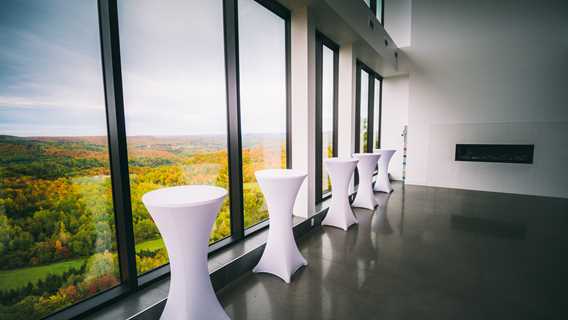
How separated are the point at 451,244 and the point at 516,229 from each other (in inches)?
50.8

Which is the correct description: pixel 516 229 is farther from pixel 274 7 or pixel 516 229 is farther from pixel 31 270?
pixel 31 270

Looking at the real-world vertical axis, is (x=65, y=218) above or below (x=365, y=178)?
above

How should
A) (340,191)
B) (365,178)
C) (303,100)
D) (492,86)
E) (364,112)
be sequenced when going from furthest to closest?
(364,112)
(492,86)
(365,178)
(340,191)
(303,100)

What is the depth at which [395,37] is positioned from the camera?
5.88m

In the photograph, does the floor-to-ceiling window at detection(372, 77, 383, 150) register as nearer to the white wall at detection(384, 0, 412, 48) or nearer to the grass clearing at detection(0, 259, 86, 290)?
the white wall at detection(384, 0, 412, 48)

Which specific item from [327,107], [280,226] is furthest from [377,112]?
[280,226]

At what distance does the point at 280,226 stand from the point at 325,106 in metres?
Answer: 2.61

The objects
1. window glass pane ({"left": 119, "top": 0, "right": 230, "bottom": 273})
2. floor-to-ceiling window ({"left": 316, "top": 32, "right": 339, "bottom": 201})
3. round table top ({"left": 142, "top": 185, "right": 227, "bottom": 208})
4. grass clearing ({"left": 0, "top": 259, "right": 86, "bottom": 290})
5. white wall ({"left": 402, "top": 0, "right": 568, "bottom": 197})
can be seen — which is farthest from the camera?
white wall ({"left": 402, "top": 0, "right": 568, "bottom": 197})

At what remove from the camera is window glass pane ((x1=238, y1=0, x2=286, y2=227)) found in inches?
109

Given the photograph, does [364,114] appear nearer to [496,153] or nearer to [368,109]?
[368,109]

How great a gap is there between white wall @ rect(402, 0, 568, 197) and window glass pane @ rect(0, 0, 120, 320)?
243 inches

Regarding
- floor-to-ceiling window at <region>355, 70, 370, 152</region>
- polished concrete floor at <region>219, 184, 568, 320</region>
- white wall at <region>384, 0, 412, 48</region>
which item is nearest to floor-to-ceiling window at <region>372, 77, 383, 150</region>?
floor-to-ceiling window at <region>355, 70, 370, 152</region>

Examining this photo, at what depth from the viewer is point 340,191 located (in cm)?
351

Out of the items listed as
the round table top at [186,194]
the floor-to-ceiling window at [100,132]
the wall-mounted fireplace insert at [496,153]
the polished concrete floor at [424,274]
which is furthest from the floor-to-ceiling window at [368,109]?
the round table top at [186,194]
